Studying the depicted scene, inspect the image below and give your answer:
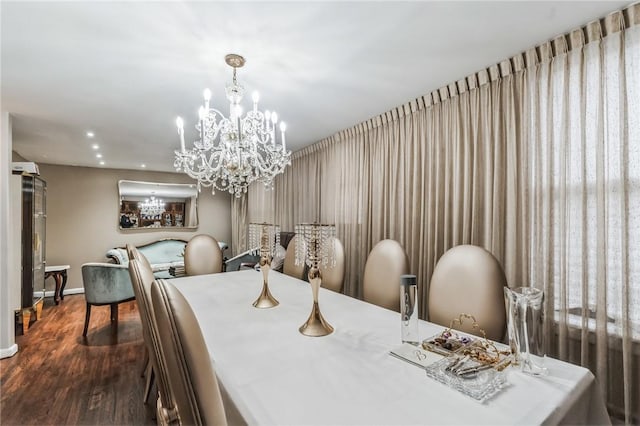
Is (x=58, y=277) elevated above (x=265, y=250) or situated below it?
below

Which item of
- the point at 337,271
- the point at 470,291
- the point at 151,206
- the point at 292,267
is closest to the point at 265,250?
the point at 337,271

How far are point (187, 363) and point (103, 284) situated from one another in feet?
11.4

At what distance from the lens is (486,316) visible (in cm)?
144

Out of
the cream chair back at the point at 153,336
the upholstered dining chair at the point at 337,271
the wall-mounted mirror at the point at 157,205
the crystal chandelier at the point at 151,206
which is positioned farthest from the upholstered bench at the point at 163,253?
the cream chair back at the point at 153,336

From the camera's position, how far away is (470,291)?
1526 millimetres

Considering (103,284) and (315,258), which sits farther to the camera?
(103,284)

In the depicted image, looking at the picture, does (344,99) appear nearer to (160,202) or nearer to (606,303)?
(606,303)

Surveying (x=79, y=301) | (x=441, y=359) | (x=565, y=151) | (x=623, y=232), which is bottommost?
(x=79, y=301)

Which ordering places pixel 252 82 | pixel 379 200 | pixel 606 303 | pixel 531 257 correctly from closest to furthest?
pixel 606 303
pixel 531 257
pixel 252 82
pixel 379 200

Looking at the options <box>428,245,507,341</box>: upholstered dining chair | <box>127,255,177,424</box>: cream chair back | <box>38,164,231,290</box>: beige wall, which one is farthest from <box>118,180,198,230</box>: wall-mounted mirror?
<box>428,245,507,341</box>: upholstered dining chair

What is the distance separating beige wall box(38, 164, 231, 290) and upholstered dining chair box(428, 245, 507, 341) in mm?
6025

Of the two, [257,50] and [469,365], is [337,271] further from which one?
[257,50]

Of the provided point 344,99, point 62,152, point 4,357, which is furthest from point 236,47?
point 62,152

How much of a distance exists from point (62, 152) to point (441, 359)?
18.2 feet
